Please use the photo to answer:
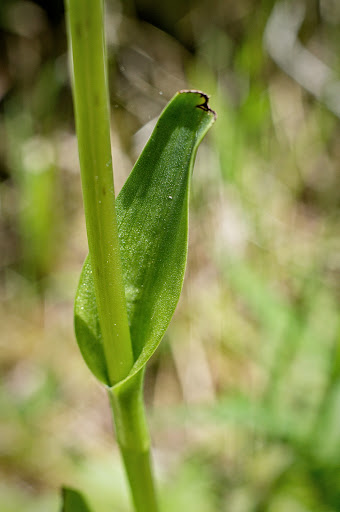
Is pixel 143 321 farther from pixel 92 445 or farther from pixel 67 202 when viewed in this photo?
pixel 67 202

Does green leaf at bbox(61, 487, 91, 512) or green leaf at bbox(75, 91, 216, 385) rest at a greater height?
green leaf at bbox(75, 91, 216, 385)

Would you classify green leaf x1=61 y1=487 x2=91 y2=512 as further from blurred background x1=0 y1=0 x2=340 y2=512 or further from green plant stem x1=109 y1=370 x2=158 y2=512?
blurred background x1=0 y1=0 x2=340 y2=512

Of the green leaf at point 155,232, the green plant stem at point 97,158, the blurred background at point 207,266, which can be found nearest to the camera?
the green plant stem at point 97,158

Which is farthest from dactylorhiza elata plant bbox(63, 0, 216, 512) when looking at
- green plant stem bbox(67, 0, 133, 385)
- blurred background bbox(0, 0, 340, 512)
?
blurred background bbox(0, 0, 340, 512)

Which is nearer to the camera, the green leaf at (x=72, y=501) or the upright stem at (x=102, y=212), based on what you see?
the upright stem at (x=102, y=212)

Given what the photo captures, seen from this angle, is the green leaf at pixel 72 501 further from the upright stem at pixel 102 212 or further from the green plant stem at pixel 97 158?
the green plant stem at pixel 97 158

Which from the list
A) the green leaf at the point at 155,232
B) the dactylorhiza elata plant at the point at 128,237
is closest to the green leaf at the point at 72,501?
the dactylorhiza elata plant at the point at 128,237

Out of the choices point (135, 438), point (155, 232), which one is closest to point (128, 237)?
point (155, 232)

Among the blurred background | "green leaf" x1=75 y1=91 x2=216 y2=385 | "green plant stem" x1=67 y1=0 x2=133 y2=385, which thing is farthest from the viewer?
the blurred background
